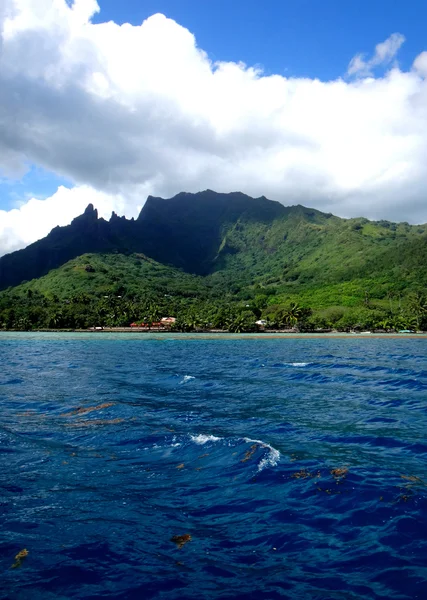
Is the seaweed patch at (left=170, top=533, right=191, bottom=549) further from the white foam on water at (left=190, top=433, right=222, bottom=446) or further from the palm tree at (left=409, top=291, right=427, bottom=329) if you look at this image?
the palm tree at (left=409, top=291, right=427, bottom=329)

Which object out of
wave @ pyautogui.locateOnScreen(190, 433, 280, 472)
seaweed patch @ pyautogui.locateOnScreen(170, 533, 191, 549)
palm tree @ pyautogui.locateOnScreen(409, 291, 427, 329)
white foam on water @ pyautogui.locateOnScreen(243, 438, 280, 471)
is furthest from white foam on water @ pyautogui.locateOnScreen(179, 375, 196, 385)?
palm tree @ pyautogui.locateOnScreen(409, 291, 427, 329)

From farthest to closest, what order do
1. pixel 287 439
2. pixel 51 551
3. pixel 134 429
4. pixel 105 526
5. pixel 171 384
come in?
pixel 171 384
pixel 134 429
pixel 287 439
pixel 105 526
pixel 51 551

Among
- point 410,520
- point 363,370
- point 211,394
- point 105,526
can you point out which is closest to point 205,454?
point 105,526

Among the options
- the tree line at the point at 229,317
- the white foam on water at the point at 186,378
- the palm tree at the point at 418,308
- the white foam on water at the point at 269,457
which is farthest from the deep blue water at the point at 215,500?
the palm tree at the point at 418,308

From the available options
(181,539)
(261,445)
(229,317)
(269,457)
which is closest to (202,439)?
(261,445)

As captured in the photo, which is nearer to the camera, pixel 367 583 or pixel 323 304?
pixel 367 583

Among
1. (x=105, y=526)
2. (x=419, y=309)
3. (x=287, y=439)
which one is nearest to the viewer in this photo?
(x=105, y=526)

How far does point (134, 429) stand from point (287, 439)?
18.1ft

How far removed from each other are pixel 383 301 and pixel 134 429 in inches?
6819

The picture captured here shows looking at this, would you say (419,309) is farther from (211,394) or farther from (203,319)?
(211,394)

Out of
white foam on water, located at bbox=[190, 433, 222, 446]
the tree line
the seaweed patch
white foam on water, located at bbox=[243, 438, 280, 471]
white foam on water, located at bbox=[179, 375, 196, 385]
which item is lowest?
white foam on water, located at bbox=[179, 375, 196, 385]

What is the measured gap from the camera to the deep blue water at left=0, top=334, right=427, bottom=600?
21.9ft

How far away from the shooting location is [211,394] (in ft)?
80.8

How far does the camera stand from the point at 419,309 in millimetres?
140750
